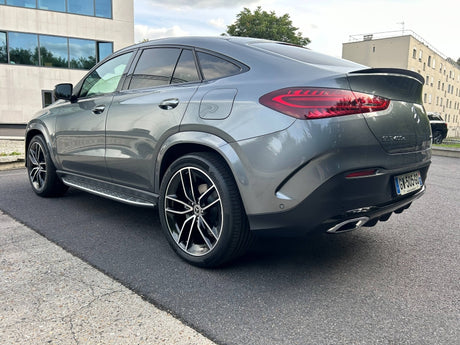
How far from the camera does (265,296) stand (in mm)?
2418

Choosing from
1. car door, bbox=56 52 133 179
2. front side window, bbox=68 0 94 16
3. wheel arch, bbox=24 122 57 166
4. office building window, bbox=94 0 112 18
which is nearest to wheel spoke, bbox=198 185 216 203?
car door, bbox=56 52 133 179

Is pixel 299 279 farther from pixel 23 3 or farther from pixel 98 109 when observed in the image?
pixel 23 3

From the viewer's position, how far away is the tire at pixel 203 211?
2584 millimetres

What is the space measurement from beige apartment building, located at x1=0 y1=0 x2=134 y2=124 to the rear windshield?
2140 centimetres

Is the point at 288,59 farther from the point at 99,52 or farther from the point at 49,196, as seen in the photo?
the point at 99,52

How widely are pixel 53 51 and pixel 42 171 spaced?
19.4 m

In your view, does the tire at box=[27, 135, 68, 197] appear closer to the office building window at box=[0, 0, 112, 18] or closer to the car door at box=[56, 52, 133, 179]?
the car door at box=[56, 52, 133, 179]

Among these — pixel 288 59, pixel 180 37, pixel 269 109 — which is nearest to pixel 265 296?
pixel 269 109

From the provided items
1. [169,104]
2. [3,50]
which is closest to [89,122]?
[169,104]

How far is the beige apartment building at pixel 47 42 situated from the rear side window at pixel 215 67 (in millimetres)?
21221

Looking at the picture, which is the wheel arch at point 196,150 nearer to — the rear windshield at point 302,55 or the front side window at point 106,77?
the rear windshield at point 302,55

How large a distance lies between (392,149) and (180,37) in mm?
2011

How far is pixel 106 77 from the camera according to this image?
158 inches

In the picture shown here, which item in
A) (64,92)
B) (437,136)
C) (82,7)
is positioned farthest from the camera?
(82,7)
